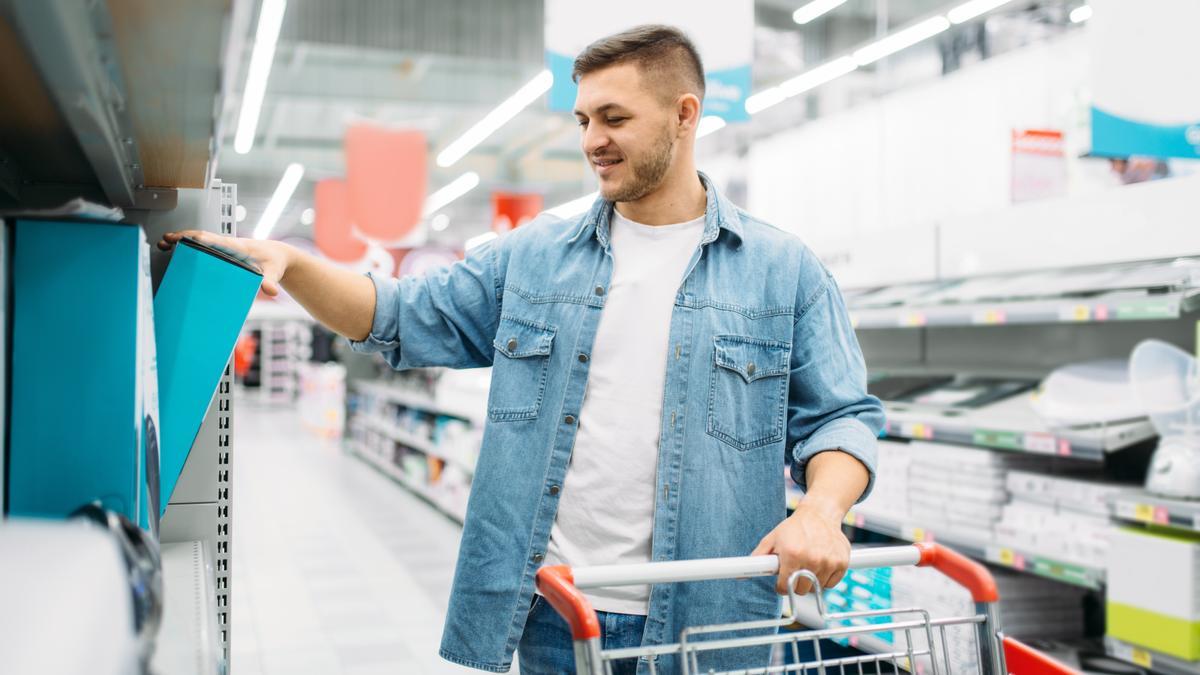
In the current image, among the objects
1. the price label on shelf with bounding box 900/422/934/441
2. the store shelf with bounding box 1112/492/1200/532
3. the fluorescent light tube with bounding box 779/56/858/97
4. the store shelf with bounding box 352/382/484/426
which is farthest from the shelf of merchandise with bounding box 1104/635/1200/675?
the store shelf with bounding box 352/382/484/426

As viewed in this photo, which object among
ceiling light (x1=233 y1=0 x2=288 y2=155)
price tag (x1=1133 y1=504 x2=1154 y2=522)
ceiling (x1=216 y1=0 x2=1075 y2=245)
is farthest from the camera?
ceiling (x1=216 y1=0 x2=1075 y2=245)

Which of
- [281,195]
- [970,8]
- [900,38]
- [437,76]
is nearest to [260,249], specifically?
[970,8]

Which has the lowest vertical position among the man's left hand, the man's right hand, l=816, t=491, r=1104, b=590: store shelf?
l=816, t=491, r=1104, b=590: store shelf

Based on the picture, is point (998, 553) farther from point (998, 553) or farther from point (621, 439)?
point (621, 439)

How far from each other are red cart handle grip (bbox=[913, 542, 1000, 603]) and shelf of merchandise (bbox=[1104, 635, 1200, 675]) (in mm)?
1594

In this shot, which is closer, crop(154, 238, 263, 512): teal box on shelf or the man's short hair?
crop(154, 238, 263, 512): teal box on shelf

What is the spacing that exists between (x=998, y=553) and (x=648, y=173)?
6.85 ft

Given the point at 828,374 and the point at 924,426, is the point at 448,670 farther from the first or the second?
the point at 828,374

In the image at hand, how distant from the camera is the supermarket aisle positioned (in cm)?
498

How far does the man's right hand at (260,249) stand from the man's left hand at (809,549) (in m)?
0.87

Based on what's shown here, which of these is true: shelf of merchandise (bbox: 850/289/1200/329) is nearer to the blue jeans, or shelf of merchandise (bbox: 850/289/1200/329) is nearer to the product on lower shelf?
the product on lower shelf

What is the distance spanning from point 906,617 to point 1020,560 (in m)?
0.51

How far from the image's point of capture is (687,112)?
6.29ft

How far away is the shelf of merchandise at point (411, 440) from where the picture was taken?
815 cm
